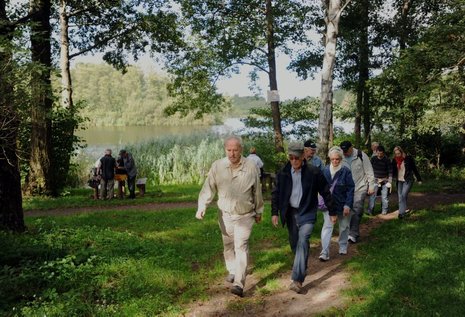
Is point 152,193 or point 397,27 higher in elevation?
point 397,27

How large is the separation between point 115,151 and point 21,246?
15.2 m

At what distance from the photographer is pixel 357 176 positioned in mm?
7938

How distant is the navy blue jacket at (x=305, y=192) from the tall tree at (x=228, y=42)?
514 inches

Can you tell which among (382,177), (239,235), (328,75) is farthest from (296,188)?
(328,75)

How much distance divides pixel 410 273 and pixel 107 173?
11.1 m

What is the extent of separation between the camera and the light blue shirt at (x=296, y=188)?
18.6 ft

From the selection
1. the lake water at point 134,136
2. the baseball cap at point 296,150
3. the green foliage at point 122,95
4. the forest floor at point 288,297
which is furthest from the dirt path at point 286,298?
the green foliage at point 122,95

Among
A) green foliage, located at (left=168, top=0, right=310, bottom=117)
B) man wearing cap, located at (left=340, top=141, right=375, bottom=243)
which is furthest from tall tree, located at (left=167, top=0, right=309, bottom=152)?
man wearing cap, located at (left=340, top=141, right=375, bottom=243)

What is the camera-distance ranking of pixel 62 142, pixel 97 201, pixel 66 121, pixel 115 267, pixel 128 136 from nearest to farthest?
pixel 115 267 < pixel 97 201 < pixel 62 142 < pixel 66 121 < pixel 128 136

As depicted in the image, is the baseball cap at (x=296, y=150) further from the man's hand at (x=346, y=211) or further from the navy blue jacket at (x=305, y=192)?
the man's hand at (x=346, y=211)

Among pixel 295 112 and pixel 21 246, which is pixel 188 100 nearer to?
pixel 295 112

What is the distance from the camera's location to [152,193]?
15844 mm

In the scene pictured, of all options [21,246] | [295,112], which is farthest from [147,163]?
[21,246]

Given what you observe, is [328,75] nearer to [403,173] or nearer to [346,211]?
[403,173]
